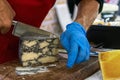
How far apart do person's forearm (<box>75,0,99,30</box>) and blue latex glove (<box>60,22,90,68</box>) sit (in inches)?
5.7

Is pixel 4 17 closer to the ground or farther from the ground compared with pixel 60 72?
farther from the ground

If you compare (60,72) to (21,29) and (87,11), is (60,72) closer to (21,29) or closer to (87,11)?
(21,29)

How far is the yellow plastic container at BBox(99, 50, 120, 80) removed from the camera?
2.74ft

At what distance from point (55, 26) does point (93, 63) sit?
0.80 meters

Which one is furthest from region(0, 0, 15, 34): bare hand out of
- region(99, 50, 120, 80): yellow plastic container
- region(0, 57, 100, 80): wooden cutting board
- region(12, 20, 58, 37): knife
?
region(99, 50, 120, 80): yellow plastic container

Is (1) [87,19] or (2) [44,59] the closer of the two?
(2) [44,59]

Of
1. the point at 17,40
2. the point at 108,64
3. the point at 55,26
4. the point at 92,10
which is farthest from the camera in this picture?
the point at 55,26

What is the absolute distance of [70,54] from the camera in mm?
891

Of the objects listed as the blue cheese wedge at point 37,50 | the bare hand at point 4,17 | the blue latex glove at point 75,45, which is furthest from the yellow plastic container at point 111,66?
the bare hand at point 4,17

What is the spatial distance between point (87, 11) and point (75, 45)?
30 centimetres

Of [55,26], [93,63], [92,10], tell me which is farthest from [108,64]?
[55,26]

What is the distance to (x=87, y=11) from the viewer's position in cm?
115

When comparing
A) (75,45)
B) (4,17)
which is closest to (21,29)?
(4,17)

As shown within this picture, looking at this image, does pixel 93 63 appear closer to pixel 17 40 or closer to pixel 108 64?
pixel 108 64
